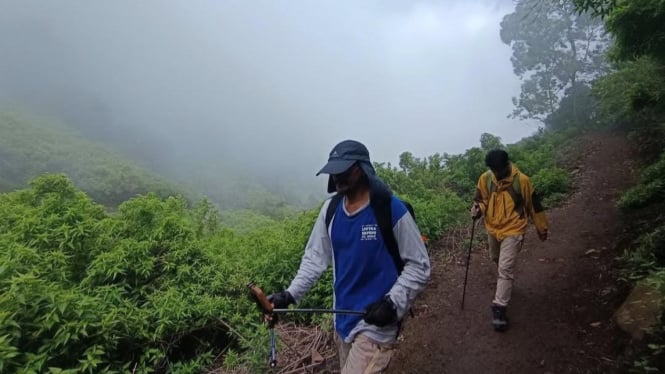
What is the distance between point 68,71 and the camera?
3243 inches

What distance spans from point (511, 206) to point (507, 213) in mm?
99

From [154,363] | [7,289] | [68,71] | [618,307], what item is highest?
[68,71]

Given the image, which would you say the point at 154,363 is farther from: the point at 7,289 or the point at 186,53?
the point at 186,53

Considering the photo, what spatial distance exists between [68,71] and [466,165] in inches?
3619

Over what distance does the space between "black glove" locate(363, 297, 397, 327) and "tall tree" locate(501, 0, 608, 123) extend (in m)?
35.1

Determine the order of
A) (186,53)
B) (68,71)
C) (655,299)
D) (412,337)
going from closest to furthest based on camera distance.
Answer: (655,299), (412,337), (68,71), (186,53)

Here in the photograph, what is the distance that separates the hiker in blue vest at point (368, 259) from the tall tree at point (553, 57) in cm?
3467

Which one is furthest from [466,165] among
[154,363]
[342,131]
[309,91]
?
[309,91]

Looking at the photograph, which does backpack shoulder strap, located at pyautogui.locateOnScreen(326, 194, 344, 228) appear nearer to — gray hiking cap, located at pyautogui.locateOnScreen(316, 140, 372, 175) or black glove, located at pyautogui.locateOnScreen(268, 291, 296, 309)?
gray hiking cap, located at pyautogui.locateOnScreen(316, 140, 372, 175)

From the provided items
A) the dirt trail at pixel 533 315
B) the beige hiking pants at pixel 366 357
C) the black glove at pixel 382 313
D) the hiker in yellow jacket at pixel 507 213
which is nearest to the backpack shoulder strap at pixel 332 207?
the black glove at pixel 382 313

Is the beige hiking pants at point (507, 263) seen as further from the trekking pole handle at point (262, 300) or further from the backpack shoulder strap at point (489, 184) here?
the trekking pole handle at point (262, 300)

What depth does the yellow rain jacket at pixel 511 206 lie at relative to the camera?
4.93m

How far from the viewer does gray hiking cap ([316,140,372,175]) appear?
106 inches

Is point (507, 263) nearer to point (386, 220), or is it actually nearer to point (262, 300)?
point (386, 220)
